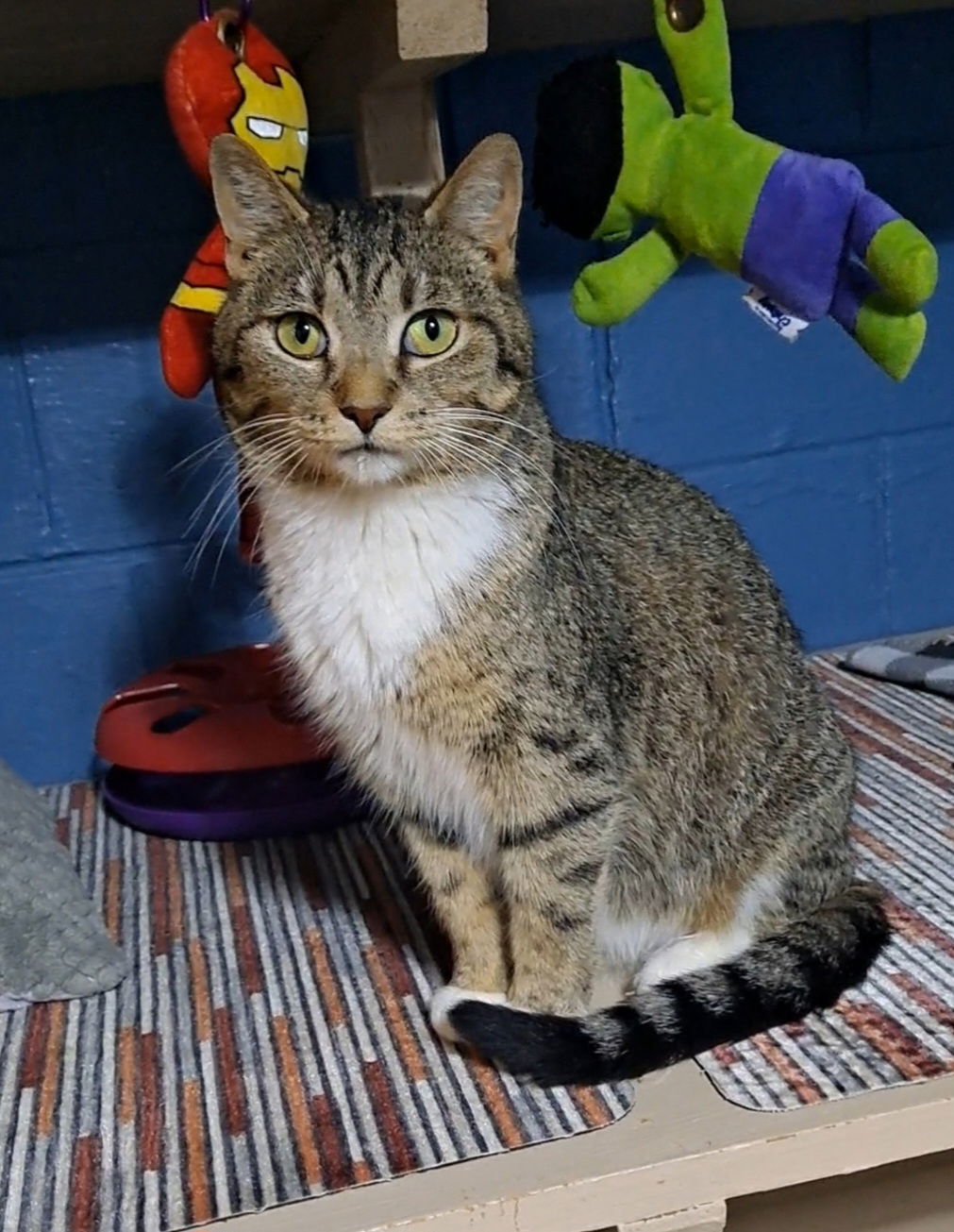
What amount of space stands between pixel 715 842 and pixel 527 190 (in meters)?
0.87

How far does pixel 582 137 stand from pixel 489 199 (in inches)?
3.5

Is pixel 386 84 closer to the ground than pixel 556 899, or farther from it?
farther from it

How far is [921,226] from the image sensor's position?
1705 mm

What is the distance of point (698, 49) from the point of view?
3.11ft

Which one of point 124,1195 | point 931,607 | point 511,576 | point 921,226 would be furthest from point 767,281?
point 931,607

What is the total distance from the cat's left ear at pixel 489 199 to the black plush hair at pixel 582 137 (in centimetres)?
3

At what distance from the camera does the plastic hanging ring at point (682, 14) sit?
0.94 meters

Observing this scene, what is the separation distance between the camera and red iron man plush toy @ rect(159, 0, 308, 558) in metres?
1.01

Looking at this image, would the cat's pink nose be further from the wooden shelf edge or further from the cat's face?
the wooden shelf edge

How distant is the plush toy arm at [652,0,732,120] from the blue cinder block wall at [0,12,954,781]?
65 cm

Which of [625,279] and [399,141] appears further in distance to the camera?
[399,141]

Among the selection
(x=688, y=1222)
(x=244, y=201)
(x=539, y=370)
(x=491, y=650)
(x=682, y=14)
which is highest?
A: (x=682, y=14)

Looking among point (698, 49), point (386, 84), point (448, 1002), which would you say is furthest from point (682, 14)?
point (448, 1002)

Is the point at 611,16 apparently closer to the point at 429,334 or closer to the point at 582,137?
the point at 582,137
